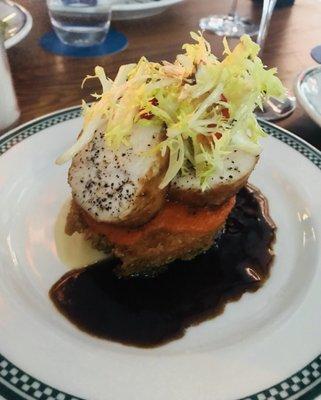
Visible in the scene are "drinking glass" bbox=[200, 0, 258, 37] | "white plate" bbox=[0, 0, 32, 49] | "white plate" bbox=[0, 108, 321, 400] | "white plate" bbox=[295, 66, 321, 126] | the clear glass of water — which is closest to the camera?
"white plate" bbox=[0, 108, 321, 400]

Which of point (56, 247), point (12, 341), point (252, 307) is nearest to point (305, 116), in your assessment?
point (252, 307)

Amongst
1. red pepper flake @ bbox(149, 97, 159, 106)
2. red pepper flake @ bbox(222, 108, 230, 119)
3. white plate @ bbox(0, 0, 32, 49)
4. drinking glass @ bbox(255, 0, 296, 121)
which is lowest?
drinking glass @ bbox(255, 0, 296, 121)

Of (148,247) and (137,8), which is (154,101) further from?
(137,8)

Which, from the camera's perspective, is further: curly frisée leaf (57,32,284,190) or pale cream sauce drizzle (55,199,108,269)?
pale cream sauce drizzle (55,199,108,269)

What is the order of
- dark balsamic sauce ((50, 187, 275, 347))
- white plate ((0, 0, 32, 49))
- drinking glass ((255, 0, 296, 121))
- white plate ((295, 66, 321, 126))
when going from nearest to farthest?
1. dark balsamic sauce ((50, 187, 275, 347))
2. white plate ((295, 66, 321, 126))
3. drinking glass ((255, 0, 296, 121))
4. white plate ((0, 0, 32, 49))

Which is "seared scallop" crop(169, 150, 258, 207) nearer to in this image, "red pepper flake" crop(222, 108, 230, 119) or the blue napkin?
"red pepper flake" crop(222, 108, 230, 119)

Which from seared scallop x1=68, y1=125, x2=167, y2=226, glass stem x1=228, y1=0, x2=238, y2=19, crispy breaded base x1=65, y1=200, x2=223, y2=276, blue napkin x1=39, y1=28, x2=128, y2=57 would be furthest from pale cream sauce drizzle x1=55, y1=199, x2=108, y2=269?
glass stem x1=228, y1=0, x2=238, y2=19
